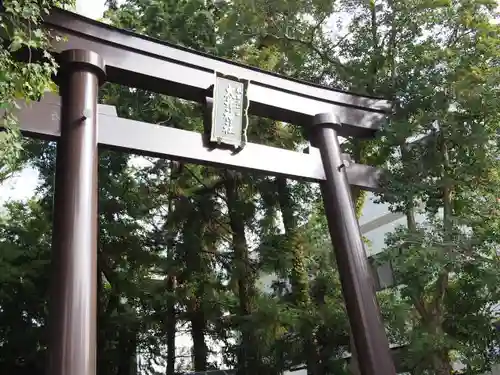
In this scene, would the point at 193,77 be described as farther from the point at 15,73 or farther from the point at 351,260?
the point at 351,260

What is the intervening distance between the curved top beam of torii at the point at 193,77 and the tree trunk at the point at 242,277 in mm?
Answer: 3062

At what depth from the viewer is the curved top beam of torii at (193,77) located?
14.4ft

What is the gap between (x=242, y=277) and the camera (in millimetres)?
8102

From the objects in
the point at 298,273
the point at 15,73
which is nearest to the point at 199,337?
the point at 298,273

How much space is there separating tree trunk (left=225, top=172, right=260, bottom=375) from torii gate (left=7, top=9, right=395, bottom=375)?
2.59 m

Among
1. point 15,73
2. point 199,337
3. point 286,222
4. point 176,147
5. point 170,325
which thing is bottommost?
point 199,337

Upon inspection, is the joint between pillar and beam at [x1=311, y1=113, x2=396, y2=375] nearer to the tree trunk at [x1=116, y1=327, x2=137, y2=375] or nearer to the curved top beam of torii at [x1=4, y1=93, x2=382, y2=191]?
the curved top beam of torii at [x1=4, y1=93, x2=382, y2=191]

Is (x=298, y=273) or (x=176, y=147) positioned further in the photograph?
(x=298, y=273)

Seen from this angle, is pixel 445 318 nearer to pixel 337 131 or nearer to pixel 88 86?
pixel 337 131

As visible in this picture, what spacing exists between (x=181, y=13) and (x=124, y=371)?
19.8ft

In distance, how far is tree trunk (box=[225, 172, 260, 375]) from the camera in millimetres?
7375

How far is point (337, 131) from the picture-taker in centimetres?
580

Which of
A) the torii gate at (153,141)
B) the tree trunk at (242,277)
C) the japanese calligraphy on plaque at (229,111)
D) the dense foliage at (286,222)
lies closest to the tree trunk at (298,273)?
the dense foliage at (286,222)

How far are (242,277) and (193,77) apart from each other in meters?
4.09
